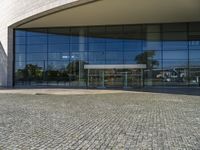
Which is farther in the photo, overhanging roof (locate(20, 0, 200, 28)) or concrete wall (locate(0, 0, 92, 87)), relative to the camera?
concrete wall (locate(0, 0, 92, 87))

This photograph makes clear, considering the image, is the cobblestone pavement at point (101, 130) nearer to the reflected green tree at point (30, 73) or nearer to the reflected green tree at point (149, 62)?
the reflected green tree at point (149, 62)

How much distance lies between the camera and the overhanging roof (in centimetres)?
2278

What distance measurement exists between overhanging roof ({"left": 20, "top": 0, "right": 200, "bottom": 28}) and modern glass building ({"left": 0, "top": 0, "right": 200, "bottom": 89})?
11 centimetres

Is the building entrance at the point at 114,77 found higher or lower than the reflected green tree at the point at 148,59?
lower

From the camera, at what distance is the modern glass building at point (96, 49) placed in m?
29.5

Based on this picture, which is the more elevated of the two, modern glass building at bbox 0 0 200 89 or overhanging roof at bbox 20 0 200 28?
overhanging roof at bbox 20 0 200 28

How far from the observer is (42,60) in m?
32.3

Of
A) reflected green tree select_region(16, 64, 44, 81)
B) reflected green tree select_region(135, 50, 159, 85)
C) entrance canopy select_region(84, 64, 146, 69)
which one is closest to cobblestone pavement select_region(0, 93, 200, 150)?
entrance canopy select_region(84, 64, 146, 69)

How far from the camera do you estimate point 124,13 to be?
25891 millimetres

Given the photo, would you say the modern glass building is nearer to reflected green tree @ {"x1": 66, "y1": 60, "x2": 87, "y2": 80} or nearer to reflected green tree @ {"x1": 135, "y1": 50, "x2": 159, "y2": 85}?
reflected green tree @ {"x1": 66, "y1": 60, "x2": 87, "y2": 80}

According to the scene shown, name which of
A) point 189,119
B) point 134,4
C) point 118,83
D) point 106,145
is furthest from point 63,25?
point 106,145

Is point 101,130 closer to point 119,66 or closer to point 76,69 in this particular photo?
point 119,66

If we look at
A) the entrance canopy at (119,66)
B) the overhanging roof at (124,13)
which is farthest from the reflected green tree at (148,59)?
the overhanging roof at (124,13)

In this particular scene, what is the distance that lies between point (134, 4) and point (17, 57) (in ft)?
54.9
